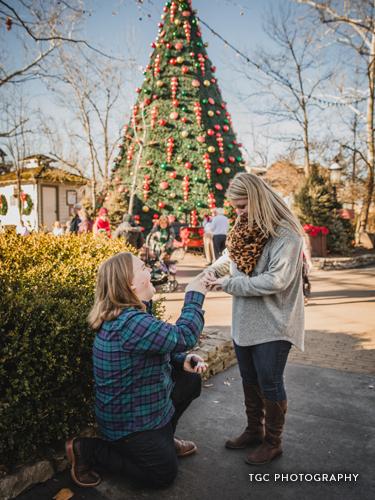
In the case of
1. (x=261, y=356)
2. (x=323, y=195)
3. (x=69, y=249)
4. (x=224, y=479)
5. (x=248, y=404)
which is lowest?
(x=224, y=479)

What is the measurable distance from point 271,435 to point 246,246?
1.26m

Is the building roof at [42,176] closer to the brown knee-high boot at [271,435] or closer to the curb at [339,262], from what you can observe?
the curb at [339,262]

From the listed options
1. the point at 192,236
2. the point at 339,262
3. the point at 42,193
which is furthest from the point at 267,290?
the point at 42,193

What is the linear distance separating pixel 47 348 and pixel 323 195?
15.5 metres

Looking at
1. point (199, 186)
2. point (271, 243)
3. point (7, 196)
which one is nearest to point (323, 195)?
point (199, 186)

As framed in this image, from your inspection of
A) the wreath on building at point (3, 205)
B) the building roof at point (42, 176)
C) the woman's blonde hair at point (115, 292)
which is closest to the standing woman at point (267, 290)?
the woman's blonde hair at point (115, 292)

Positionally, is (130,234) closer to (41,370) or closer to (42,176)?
(41,370)

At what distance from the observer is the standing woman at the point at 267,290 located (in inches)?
103

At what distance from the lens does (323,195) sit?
1650 centimetres

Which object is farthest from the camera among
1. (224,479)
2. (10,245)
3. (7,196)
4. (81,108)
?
(7,196)

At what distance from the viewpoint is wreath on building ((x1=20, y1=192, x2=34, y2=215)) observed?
2689 cm

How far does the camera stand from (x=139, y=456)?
2.40 m

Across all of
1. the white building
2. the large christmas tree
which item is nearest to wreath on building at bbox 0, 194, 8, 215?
the white building

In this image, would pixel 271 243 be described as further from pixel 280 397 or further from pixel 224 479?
pixel 224 479
